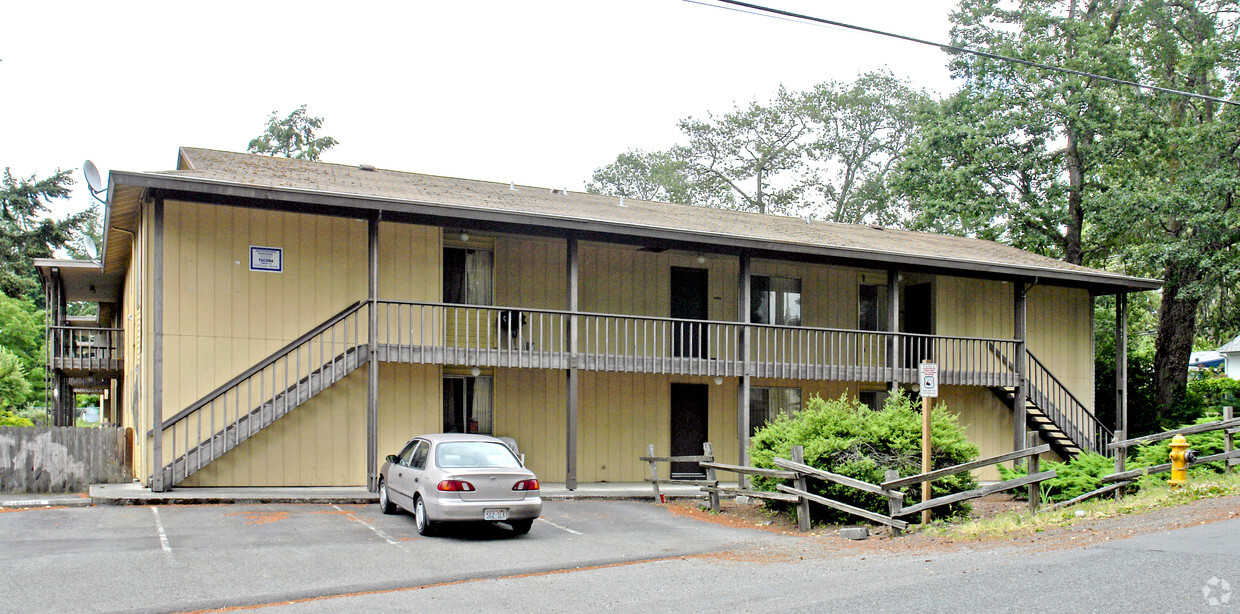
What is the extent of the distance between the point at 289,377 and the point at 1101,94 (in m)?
23.8

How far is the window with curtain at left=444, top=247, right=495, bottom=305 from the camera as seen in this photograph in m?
19.4

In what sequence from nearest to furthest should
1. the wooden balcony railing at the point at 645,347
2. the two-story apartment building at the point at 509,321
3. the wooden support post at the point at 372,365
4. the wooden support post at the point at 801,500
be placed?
1. the wooden support post at the point at 801,500
2. the two-story apartment building at the point at 509,321
3. the wooden support post at the point at 372,365
4. the wooden balcony railing at the point at 645,347

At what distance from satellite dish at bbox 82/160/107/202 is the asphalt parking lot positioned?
16.6ft

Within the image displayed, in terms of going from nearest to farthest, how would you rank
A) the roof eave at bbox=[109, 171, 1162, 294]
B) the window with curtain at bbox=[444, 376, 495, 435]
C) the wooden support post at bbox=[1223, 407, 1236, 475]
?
the roof eave at bbox=[109, 171, 1162, 294] → the wooden support post at bbox=[1223, 407, 1236, 475] → the window with curtain at bbox=[444, 376, 495, 435]

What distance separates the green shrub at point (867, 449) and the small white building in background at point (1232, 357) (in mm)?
44956

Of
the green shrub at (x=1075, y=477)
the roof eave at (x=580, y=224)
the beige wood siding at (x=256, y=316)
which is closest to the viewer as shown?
the roof eave at (x=580, y=224)

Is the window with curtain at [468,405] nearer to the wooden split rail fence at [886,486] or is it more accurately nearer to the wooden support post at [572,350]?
the wooden support post at [572,350]

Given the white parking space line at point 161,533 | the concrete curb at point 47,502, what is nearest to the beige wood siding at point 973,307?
the white parking space line at point 161,533

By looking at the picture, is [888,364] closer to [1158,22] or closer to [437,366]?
A: [437,366]

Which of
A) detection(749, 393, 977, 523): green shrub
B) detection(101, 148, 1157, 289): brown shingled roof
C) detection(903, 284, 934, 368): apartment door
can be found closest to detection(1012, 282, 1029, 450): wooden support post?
detection(101, 148, 1157, 289): brown shingled roof

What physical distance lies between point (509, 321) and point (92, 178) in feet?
23.3

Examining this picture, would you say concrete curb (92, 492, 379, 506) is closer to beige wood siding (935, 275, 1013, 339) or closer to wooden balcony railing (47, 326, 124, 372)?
wooden balcony railing (47, 326, 124, 372)

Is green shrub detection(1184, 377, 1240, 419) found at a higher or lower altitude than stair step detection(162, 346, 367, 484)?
lower

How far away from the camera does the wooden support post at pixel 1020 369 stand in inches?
862
